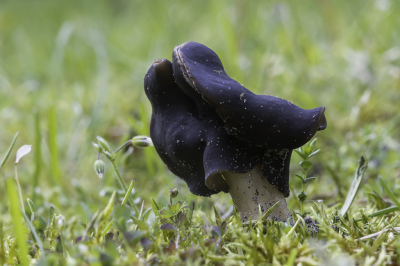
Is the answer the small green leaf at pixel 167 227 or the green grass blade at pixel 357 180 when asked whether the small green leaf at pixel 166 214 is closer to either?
the small green leaf at pixel 167 227

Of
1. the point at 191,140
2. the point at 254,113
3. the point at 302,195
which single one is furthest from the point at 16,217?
the point at 302,195

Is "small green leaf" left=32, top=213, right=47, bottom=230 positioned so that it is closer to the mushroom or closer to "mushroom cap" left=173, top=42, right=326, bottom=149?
the mushroom

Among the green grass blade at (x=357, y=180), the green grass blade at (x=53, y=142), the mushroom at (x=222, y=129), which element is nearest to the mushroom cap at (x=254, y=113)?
the mushroom at (x=222, y=129)

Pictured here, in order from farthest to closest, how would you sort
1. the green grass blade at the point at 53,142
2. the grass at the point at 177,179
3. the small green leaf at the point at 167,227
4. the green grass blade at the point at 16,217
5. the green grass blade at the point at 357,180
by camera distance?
1. the green grass blade at the point at 53,142
2. the green grass blade at the point at 357,180
3. the small green leaf at the point at 167,227
4. the grass at the point at 177,179
5. the green grass blade at the point at 16,217

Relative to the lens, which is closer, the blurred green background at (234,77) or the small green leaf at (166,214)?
the small green leaf at (166,214)

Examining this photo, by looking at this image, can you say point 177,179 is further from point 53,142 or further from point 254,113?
point 254,113

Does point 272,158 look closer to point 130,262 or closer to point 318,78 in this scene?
point 130,262

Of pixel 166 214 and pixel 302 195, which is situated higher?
pixel 302 195

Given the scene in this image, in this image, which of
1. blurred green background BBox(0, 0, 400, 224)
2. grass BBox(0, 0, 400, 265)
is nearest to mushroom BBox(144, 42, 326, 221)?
grass BBox(0, 0, 400, 265)
